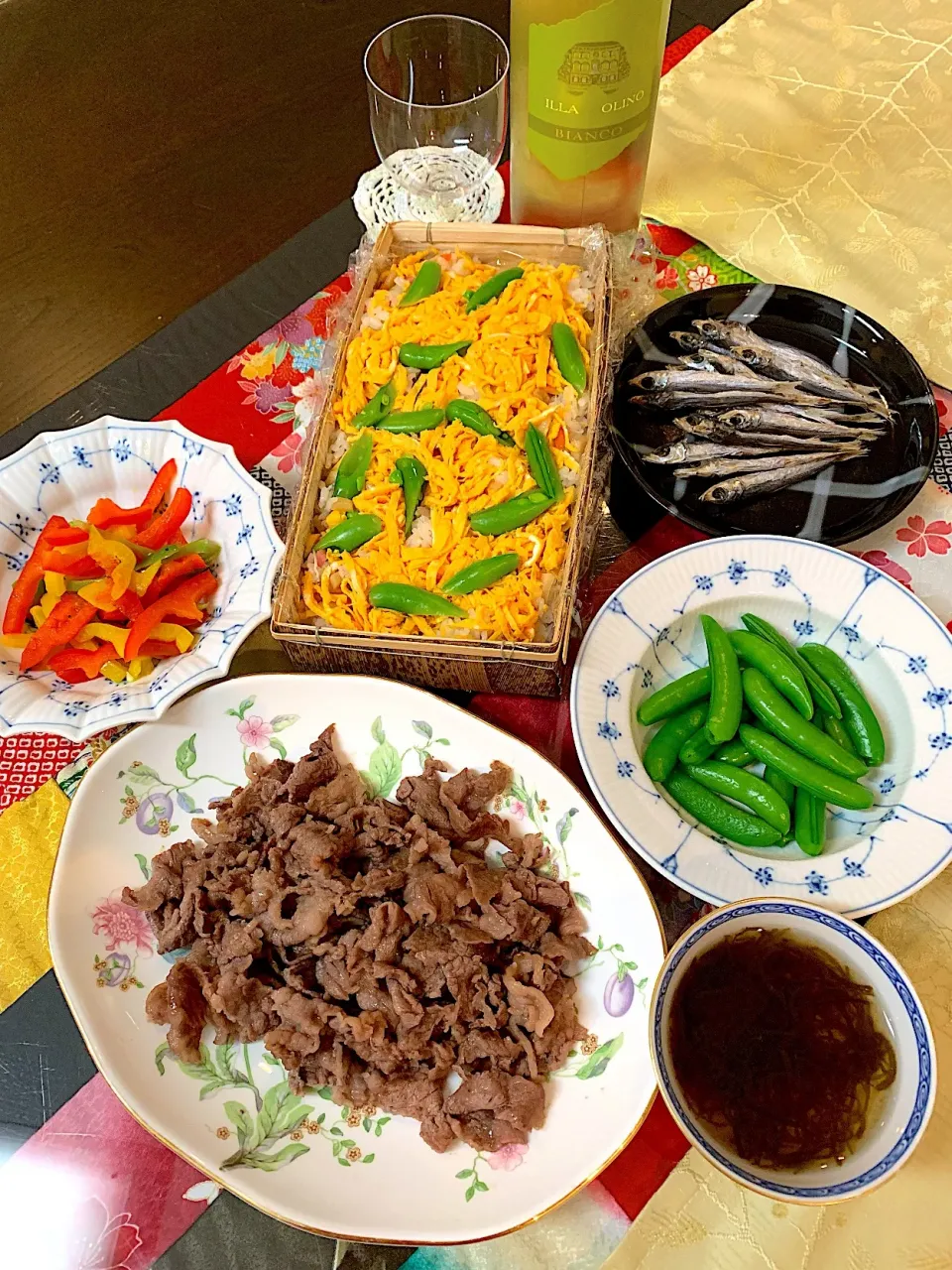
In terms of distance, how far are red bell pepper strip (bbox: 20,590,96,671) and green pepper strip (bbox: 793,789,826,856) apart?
1182mm

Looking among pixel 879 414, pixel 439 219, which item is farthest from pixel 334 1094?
pixel 439 219

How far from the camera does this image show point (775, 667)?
4.65 ft

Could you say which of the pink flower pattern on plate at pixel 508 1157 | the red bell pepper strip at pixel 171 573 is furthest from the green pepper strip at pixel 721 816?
the red bell pepper strip at pixel 171 573

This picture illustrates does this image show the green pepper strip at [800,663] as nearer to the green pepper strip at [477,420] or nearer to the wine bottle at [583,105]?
the green pepper strip at [477,420]

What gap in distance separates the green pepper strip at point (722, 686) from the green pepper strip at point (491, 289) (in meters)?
0.82

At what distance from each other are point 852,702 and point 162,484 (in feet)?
4.16

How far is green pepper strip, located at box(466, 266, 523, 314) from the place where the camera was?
180 centimetres

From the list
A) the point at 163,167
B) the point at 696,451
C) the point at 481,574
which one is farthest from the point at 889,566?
the point at 163,167

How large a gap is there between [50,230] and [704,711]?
6.52 feet

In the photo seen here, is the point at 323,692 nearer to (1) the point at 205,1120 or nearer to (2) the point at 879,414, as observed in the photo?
(1) the point at 205,1120

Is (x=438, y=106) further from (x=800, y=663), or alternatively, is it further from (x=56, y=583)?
(x=800, y=663)

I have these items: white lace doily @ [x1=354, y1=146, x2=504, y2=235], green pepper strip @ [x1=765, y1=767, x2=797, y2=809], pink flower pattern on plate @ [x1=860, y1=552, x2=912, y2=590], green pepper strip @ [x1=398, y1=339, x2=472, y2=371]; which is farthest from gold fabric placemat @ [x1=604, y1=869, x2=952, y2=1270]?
white lace doily @ [x1=354, y1=146, x2=504, y2=235]

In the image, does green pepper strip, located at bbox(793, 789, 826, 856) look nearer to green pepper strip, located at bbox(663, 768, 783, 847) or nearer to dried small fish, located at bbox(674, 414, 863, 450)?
green pepper strip, located at bbox(663, 768, 783, 847)

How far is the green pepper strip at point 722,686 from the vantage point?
4.54 feet
